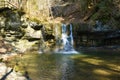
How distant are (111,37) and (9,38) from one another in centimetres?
846

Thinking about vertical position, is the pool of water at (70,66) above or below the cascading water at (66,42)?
below

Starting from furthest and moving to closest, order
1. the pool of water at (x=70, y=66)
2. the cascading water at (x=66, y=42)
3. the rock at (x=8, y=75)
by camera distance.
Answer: the cascading water at (x=66, y=42)
the pool of water at (x=70, y=66)
the rock at (x=8, y=75)

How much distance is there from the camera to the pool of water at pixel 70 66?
46.0 feet

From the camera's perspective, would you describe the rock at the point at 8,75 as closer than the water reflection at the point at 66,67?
Yes

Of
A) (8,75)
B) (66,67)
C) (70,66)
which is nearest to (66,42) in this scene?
(70,66)

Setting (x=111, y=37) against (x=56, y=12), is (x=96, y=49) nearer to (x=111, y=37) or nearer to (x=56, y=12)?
(x=111, y=37)

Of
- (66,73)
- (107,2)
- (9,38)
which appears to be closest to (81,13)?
(107,2)

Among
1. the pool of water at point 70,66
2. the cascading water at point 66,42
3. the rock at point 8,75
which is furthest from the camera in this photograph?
the cascading water at point 66,42

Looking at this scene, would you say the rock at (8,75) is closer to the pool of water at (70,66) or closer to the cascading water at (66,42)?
the pool of water at (70,66)

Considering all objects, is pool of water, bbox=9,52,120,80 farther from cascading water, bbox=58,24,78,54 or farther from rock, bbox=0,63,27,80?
cascading water, bbox=58,24,78,54

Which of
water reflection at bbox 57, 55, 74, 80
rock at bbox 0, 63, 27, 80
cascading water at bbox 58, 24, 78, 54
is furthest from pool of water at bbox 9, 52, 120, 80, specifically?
cascading water at bbox 58, 24, 78, 54

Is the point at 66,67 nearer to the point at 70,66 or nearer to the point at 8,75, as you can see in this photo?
the point at 70,66

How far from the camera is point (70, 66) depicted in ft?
53.7

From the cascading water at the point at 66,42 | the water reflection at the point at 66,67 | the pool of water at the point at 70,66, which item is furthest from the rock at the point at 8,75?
the cascading water at the point at 66,42
